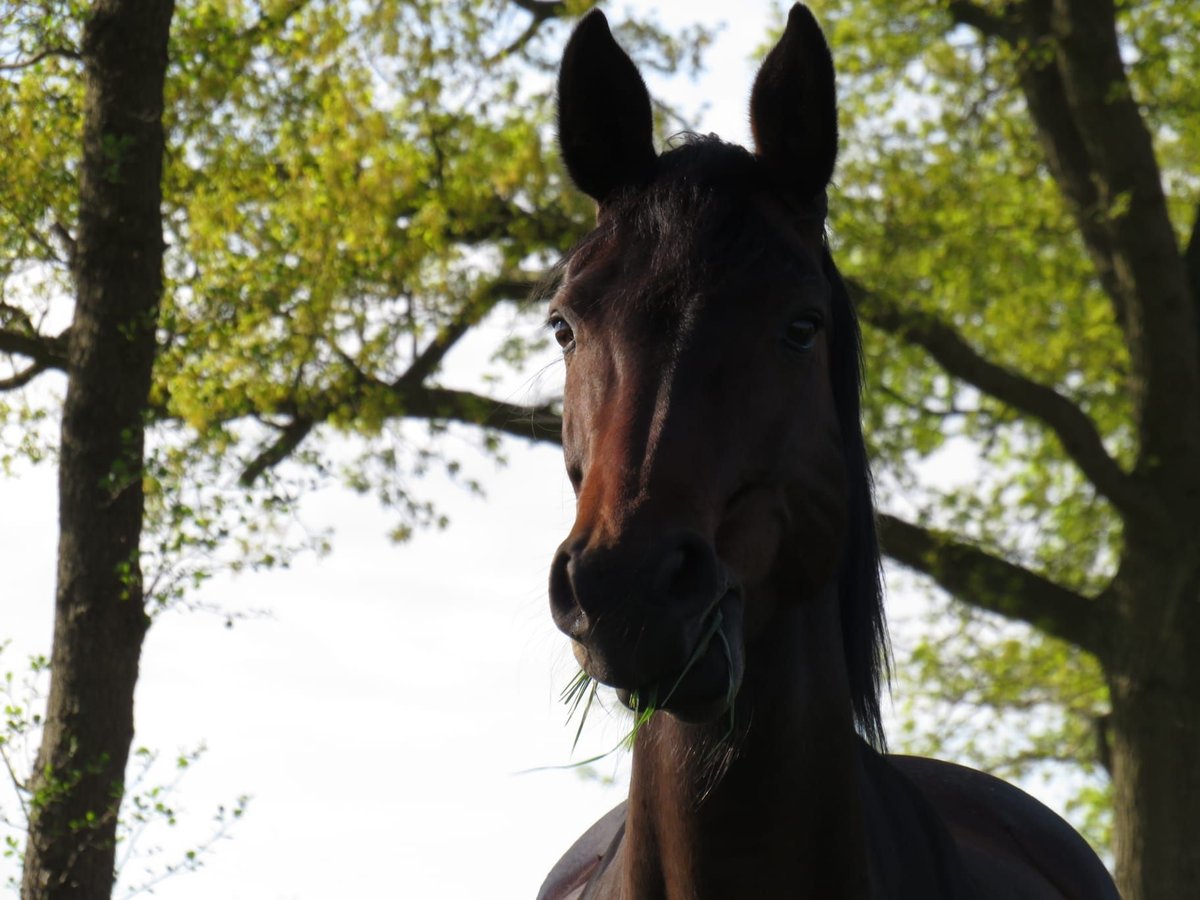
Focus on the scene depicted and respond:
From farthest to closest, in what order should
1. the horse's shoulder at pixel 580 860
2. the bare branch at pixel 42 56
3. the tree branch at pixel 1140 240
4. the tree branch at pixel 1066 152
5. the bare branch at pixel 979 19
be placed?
the bare branch at pixel 979 19
the tree branch at pixel 1066 152
the tree branch at pixel 1140 240
the bare branch at pixel 42 56
the horse's shoulder at pixel 580 860

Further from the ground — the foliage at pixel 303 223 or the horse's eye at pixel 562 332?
the foliage at pixel 303 223

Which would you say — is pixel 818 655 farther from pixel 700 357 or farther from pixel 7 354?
pixel 7 354

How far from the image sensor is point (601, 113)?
2.93 metres

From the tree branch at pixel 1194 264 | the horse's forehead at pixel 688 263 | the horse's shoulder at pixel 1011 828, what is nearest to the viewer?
the horse's forehead at pixel 688 263

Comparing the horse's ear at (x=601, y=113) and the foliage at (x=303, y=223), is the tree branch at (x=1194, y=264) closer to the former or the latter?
the foliage at (x=303, y=223)

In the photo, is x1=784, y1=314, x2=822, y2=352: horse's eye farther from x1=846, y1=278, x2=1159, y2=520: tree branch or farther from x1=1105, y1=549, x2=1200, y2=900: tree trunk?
x1=1105, y1=549, x2=1200, y2=900: tree trunk

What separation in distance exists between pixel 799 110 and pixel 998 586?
944 cm

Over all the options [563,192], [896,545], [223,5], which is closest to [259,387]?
[223,5]

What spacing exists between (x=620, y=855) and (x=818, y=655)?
699 millimetres

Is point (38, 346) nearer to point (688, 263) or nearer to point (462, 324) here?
point (462, 324)

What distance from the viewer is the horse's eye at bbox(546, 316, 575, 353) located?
2.87m

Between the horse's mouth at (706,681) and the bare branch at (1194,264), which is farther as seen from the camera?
the bare branch at (1194,264)

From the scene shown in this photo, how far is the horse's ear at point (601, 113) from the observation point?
2.92 metres

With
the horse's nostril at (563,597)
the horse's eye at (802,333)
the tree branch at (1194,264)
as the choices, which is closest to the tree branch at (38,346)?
the horse's eye at (802,333)
